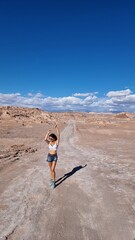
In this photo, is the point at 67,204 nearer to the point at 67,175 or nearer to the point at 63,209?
the point at 63,209

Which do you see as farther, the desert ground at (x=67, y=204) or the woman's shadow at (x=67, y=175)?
the woman's shadow at (x=67, y=175)

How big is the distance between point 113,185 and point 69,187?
1.91m

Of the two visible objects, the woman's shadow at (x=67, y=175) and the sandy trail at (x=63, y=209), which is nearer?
the sandy trail at (x=63, y=209)

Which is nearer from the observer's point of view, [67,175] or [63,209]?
[63,209]

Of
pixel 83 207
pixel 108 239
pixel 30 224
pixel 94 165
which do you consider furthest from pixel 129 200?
pixel 94 165

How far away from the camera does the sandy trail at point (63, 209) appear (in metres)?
6.34

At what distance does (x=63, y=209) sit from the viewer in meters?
7.85

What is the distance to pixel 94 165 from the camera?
15.2m

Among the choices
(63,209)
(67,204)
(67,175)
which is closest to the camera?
(63,209)

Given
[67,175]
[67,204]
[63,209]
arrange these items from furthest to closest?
1. [67,175]
2. [67,204]
3. [63,209]

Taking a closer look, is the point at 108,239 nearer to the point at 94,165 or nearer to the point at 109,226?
the point at 109,226

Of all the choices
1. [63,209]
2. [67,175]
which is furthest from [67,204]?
[67,175]

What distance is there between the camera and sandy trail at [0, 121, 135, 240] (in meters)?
6.34

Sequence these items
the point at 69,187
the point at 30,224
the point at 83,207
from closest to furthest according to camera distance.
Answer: the point at 30,224 → the point at 83,207 → the point at 69,187
